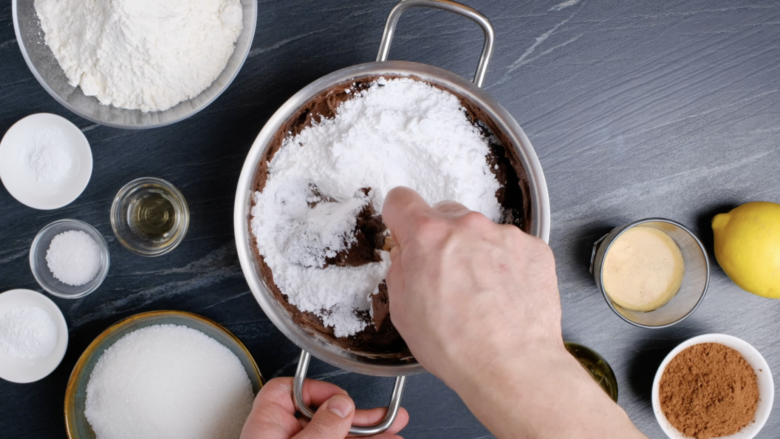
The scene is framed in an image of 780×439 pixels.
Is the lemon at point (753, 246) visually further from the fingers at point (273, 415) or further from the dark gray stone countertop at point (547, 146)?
the fingers at point (273, 415)

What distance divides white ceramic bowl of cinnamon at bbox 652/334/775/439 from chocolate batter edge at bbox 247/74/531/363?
0.49 meters

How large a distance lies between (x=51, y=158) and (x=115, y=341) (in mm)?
426

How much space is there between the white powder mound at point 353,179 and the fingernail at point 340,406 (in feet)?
0.45

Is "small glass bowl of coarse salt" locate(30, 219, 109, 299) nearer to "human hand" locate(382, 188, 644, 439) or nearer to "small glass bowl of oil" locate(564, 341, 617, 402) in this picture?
"human hand" locate(382, 188, 644, 439)

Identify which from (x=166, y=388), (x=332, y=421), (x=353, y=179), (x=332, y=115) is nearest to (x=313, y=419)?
(x=332, y=421)

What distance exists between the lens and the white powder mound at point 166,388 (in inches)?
44.9

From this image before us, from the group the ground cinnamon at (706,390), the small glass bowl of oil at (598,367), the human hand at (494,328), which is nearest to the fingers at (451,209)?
the human hand at (494,328)

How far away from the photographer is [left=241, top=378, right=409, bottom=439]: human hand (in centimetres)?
101

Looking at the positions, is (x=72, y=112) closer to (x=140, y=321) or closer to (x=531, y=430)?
(x=140, y=321)

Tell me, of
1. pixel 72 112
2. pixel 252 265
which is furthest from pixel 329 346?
pixel 72 112

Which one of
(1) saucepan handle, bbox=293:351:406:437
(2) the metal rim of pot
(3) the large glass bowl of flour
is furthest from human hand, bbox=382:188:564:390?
(3) the large glass bowl of flour

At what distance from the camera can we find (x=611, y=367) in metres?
1.24

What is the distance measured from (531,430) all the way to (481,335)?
13cm

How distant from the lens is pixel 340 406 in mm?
1039
